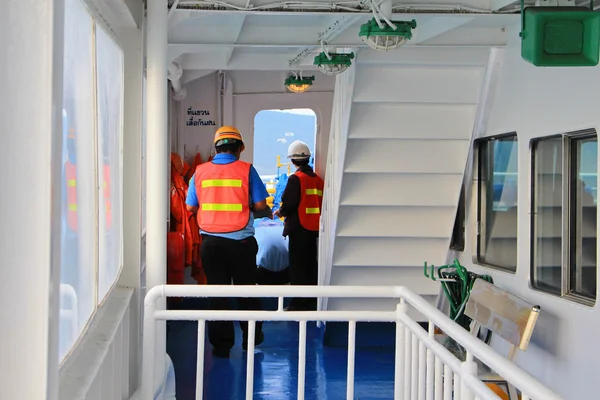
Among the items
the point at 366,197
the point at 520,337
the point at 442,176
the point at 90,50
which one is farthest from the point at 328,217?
the point at 90,50

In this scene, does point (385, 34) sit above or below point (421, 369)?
above

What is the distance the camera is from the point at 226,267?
6.47 meters

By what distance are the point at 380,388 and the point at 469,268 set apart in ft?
4.53

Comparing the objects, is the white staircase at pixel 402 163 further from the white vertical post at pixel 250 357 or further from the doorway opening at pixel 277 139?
the doorway opening at pixel 277 139

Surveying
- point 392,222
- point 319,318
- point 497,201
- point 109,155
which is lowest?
point 319,318

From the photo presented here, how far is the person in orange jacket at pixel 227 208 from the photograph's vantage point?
6.20 meters

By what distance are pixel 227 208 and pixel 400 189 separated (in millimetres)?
1545

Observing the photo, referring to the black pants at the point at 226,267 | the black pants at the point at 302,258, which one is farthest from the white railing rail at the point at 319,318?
the black pants at the point at 302,258

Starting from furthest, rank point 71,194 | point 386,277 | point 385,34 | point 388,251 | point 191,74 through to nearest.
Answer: point 191,74 < point 386,277 < point 388,251 < point 385,34 < point 71,194

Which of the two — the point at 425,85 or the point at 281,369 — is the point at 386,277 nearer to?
the point at 281,369

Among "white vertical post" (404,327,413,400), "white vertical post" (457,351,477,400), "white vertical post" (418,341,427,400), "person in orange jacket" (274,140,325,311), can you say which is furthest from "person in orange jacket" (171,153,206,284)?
"white vertical post" (457,351,477,400)

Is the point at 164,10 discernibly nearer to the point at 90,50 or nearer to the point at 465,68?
the point at 90,50

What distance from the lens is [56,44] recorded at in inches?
59.0

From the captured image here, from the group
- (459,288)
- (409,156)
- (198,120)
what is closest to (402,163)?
(409,156)
